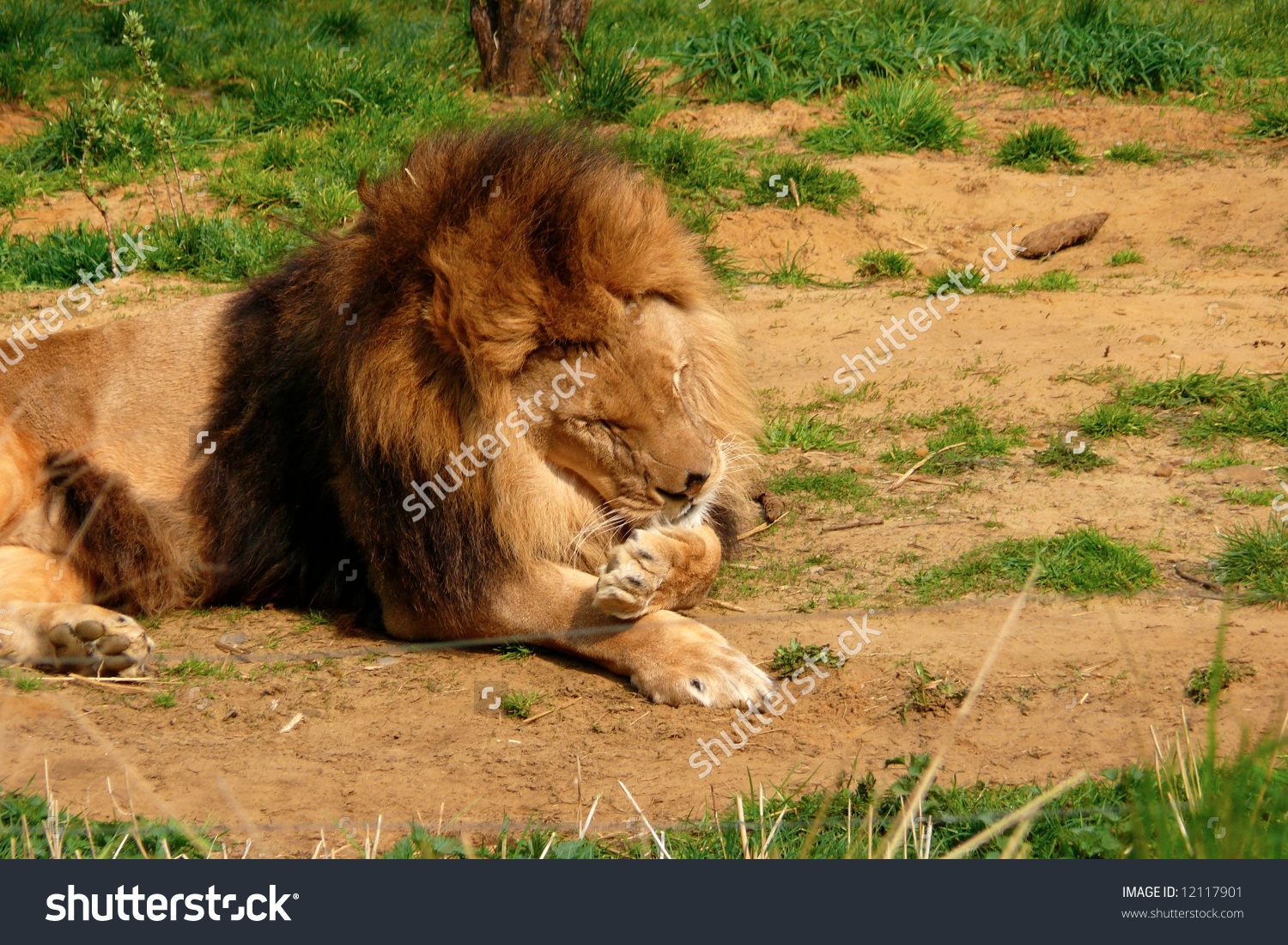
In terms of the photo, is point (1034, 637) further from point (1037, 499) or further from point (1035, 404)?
point (1035, 404)

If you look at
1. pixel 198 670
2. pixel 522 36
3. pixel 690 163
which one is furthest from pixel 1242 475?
pixel 522 36

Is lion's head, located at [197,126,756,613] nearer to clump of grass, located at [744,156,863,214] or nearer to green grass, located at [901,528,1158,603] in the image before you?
green grass, located at [901,528,1158,603]

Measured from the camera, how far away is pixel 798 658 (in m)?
3.89

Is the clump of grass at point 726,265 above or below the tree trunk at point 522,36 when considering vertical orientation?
below

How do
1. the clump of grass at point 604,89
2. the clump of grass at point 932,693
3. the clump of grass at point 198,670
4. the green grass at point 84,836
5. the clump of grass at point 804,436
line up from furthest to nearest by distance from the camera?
the clump of grass at point 604,89
the clump of grass at point 804,436
the clump of grass at point 198,670
the clump of grass at point 932,693
the green grass at point 84,836

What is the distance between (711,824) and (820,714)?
828 millimetres

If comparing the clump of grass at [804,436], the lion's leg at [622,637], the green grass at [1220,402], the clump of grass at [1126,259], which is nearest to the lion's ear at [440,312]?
the lion's leg at [622,637]

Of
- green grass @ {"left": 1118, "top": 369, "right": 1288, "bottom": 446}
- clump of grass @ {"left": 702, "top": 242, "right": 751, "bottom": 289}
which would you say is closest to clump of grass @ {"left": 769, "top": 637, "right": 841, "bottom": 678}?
green grass @ {"left": 1118, "top": 369, "right": 1288, "bottom": 446}

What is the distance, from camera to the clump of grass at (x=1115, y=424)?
17.9 ft

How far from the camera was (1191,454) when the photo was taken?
17.2 feet

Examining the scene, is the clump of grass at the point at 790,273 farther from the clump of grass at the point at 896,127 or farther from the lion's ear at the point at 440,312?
the lion's ear at the point at 440,312

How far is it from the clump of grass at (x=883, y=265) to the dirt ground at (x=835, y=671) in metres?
0.59

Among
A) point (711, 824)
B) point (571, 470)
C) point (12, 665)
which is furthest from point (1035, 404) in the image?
point (12, 665)

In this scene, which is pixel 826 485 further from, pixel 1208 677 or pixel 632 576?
pixel 1208 677
